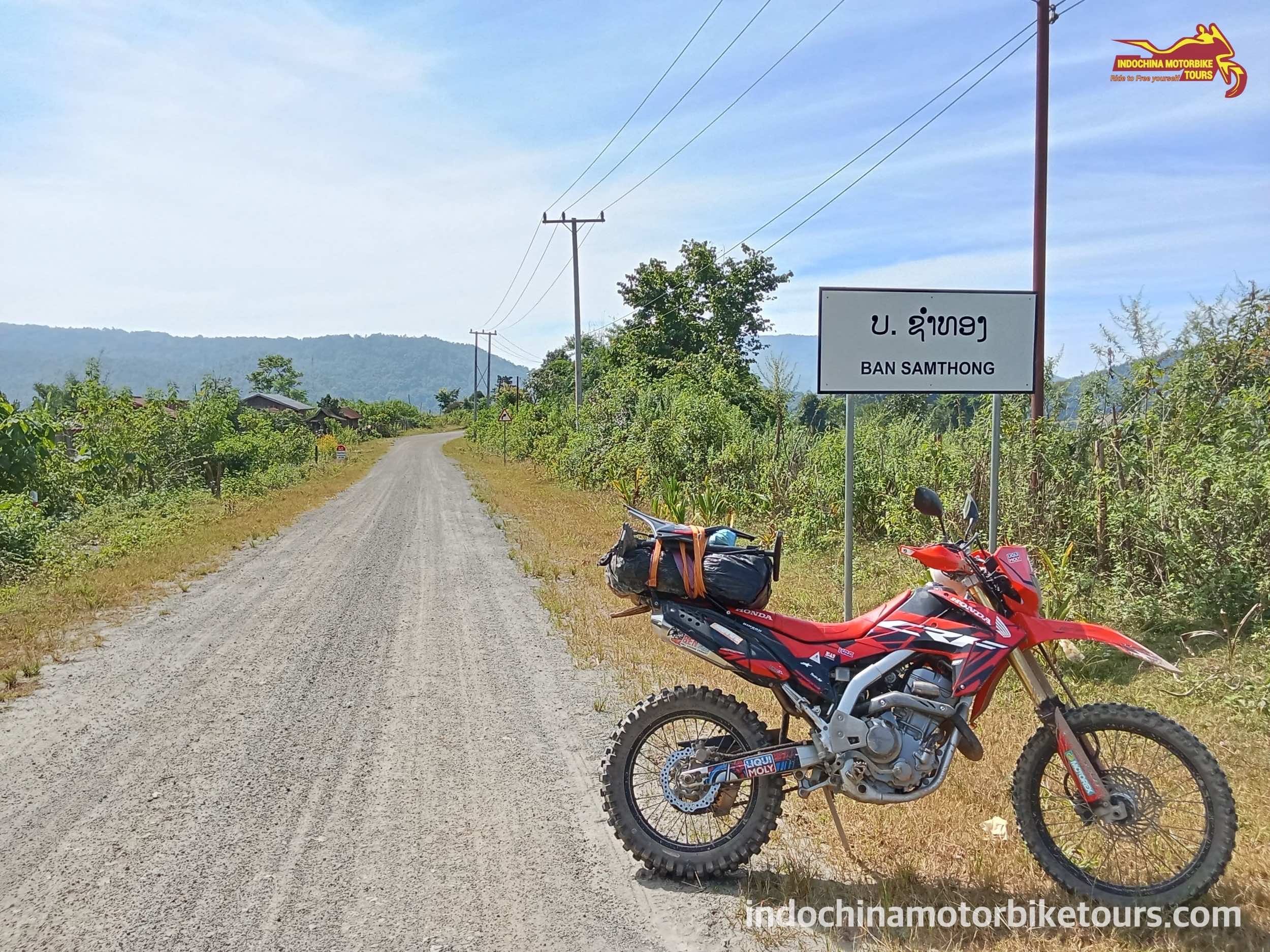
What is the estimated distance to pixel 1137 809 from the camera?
3182 millimetres

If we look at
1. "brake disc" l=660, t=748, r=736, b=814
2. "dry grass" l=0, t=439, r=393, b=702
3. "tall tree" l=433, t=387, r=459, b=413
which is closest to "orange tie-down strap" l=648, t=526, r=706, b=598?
"brake disc" l=660, t=748, r=736, b=814

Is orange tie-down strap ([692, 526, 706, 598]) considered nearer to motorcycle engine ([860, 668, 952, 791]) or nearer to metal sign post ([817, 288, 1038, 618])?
motorcycle engine ([860, 668, 952, 791])

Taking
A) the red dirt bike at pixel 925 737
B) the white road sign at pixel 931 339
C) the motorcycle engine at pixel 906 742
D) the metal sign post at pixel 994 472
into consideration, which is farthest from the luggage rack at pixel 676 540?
the metal sign post at pixel 994 472

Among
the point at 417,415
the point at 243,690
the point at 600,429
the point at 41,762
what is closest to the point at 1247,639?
the point at 243,690

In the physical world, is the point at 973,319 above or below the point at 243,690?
above

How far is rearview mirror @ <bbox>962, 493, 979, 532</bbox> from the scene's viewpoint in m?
3.40

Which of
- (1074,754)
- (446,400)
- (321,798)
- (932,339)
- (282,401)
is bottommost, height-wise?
(321,798)

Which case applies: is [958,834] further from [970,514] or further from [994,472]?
[994,472]

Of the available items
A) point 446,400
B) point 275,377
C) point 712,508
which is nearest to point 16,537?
point 712,508

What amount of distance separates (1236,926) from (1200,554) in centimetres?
393

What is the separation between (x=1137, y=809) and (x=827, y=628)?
1285 mm

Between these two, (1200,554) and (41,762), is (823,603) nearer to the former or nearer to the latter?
(1200,554)

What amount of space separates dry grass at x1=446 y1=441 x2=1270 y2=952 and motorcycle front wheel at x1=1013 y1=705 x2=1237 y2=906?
148 mm

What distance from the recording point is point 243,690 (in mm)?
6180
